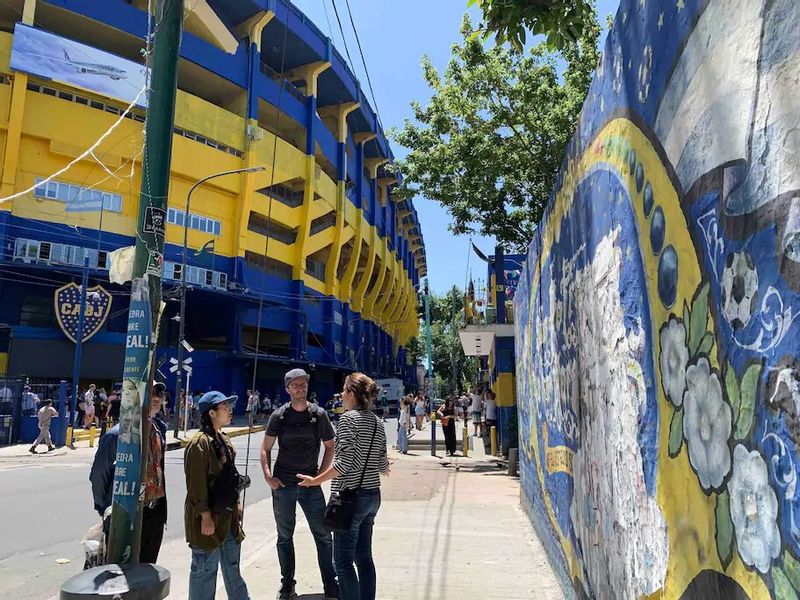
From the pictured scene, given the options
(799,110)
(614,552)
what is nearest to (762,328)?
(799,110)

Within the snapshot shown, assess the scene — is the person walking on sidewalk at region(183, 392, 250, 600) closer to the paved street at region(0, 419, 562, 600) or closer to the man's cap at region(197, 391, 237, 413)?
the man's cap at region(197, 391, 237, 413)

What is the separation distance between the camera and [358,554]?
4090 mm

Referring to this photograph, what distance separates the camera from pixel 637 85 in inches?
109

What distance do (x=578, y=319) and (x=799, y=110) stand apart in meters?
2.87

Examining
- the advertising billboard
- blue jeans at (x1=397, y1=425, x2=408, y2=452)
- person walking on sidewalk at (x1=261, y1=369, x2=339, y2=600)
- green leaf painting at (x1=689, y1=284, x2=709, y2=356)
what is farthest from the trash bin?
green leaf painting at (x1=689, y1=284, x2=709, y2=356)

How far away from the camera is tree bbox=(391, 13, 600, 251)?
1305 centimetres

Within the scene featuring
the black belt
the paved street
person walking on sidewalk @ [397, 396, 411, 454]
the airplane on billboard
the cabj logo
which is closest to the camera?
the black belt

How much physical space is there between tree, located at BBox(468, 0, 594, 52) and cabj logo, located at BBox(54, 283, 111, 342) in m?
23.8

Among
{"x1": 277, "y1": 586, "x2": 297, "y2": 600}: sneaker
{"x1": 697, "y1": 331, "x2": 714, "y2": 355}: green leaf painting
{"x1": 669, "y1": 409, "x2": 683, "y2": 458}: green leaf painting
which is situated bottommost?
{"x1": 277, "y1": 586, "x2": 297, "y2": 600}: sneaker

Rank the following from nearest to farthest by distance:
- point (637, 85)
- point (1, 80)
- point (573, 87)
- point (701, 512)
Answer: point (701, 512), point (637, 85), point (573, 87), point (1, 80)

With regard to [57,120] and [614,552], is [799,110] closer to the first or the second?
[614,552]

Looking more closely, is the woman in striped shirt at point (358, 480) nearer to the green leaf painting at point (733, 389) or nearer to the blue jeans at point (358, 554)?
the blue jeans at point (358, 554)

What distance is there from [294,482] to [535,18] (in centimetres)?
409

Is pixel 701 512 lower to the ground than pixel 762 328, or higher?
lower
